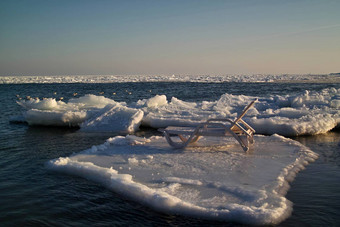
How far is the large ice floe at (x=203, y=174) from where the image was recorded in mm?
5164

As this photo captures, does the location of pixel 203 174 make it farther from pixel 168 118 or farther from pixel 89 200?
pixel 168 118

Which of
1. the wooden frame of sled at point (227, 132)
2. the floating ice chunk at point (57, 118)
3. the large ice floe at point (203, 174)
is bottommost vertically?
the floating ice chunk at point (57, 118)

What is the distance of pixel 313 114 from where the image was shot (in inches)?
552

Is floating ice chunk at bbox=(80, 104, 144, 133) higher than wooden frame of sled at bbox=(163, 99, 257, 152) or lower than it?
lower

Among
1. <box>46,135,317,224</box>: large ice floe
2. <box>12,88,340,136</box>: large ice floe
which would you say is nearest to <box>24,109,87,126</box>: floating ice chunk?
<box>12,88,340,136</box>: large ice floe

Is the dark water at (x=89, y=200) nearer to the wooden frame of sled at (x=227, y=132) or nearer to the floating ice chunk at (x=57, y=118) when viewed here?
the wooden frame of sled at (x=227, y=132)

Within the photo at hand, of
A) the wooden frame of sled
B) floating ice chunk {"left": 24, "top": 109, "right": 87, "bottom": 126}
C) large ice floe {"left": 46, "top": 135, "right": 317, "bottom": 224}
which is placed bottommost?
floating ice chunk {"left": 24, "top": 109, "right": 87, "bottom": 126}

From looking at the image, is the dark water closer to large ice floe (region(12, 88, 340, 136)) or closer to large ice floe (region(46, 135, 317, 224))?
large ice floe (region(46, 135, 317, 224))

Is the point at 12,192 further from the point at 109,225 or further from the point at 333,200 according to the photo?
the point at 333,200

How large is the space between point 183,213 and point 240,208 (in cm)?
91

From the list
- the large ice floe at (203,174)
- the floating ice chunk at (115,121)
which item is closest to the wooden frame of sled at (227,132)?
the large ice floe at (203,174)

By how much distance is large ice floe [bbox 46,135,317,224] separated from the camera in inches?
203

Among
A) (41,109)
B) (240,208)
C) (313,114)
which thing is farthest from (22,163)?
(313,114)

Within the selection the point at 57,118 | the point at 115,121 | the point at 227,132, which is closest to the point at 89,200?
the point at 227,132
